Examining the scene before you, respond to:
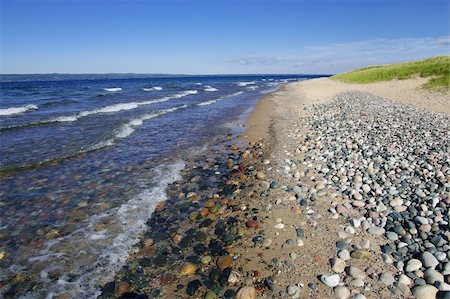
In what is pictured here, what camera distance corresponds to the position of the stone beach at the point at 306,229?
3773mm

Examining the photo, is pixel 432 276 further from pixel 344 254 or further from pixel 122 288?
pixel 122 288

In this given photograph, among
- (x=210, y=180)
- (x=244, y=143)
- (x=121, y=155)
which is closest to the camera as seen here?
(x=210, y=180)

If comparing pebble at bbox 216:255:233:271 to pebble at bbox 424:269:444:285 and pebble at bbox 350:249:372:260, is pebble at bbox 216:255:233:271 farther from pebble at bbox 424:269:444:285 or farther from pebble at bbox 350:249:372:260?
pebble at bbox 424:269:444:285

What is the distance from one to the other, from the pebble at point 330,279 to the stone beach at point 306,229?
0.01 metres

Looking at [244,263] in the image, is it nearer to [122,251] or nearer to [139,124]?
[122,251]

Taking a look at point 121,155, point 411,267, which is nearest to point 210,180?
point 121,155

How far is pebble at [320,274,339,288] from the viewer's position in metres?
3.69

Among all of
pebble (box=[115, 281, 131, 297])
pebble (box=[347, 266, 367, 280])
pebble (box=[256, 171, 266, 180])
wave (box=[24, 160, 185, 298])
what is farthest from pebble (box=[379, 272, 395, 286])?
pebble (box=[256, 171, 266, 180])

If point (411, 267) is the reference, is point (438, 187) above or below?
above

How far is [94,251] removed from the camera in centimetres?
472

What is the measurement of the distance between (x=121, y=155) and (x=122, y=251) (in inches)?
232

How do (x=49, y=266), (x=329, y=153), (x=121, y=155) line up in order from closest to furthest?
(x=49, y=266), (x=329, y=153), (x=121, y=155)

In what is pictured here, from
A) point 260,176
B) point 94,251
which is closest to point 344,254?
point 260,176

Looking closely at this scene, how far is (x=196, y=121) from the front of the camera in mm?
17688
